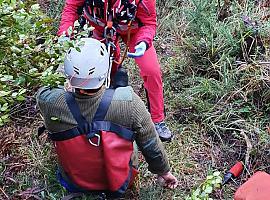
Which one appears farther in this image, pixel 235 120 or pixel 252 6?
pixel 252 6

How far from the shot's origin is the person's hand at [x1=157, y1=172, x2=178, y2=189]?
3175 mm

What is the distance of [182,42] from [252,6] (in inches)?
29.4

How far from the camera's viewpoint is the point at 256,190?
2824 millimetres

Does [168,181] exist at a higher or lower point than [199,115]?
lower

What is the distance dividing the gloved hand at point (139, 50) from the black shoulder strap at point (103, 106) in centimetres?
63

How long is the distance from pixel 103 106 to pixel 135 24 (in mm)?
1005

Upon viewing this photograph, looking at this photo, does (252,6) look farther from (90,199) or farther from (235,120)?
(90,199)

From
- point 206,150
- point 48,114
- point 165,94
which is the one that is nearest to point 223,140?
point 206,150

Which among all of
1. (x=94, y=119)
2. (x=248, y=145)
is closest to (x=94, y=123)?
(x=94, y=119)

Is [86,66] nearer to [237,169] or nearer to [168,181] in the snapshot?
[168,181]

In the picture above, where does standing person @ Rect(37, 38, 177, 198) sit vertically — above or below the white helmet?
below

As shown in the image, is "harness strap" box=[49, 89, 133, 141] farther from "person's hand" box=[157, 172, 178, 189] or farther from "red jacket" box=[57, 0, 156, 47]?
"red jacket" box=[57, 0, 156, 47]

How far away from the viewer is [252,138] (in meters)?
3.61

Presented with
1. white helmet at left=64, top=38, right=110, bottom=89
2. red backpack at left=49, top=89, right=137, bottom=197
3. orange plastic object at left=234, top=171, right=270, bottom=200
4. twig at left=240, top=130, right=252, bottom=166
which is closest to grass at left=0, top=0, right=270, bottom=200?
twig at left=240, top=130, right=252, bottom=166
